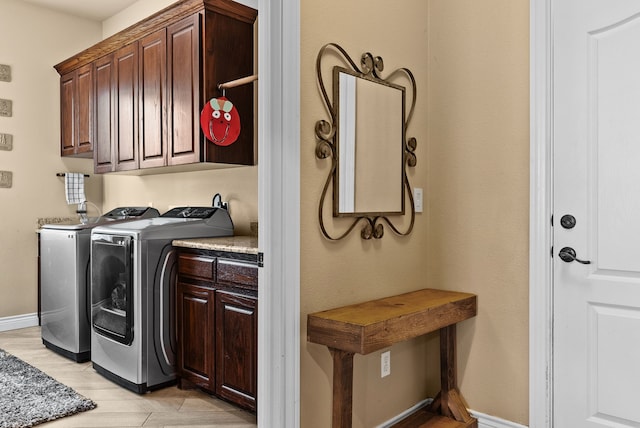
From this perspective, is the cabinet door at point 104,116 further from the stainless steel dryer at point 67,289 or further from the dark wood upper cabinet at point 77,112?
the stainless steel dryer at point 67,289

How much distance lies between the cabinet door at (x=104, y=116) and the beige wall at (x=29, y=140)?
710 mm

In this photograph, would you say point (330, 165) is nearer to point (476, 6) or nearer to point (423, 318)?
point (423, 318)

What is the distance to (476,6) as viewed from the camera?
237 cm

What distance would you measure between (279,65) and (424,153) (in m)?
1.04

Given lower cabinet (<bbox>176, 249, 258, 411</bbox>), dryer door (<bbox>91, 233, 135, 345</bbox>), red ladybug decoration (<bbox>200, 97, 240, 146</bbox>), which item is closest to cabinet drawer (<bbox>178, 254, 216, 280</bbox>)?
lower cabinet (<bbox>176, 249, 258, 411</bbox>)

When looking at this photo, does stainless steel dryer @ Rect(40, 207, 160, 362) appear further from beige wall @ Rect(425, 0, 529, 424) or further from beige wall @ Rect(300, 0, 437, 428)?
beige wall @ Rect(425, 0, 529, 424)

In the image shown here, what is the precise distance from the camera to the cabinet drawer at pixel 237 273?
2498mm

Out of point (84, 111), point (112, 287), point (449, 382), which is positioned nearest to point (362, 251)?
point (449, 382)

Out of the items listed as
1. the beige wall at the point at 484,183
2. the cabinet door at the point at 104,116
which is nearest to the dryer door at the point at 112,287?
the cabinet door at the point at 104,116

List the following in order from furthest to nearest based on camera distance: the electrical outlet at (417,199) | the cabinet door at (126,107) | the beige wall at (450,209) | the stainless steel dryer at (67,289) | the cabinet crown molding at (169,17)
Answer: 1. the cabinet door at (126,107)
2. the stainless steel dryer at (67,289)
3. the cabinet crown molding at (169,17)
4. the electrical outlet at (417,199)
5. the beige wall at (450,209)
